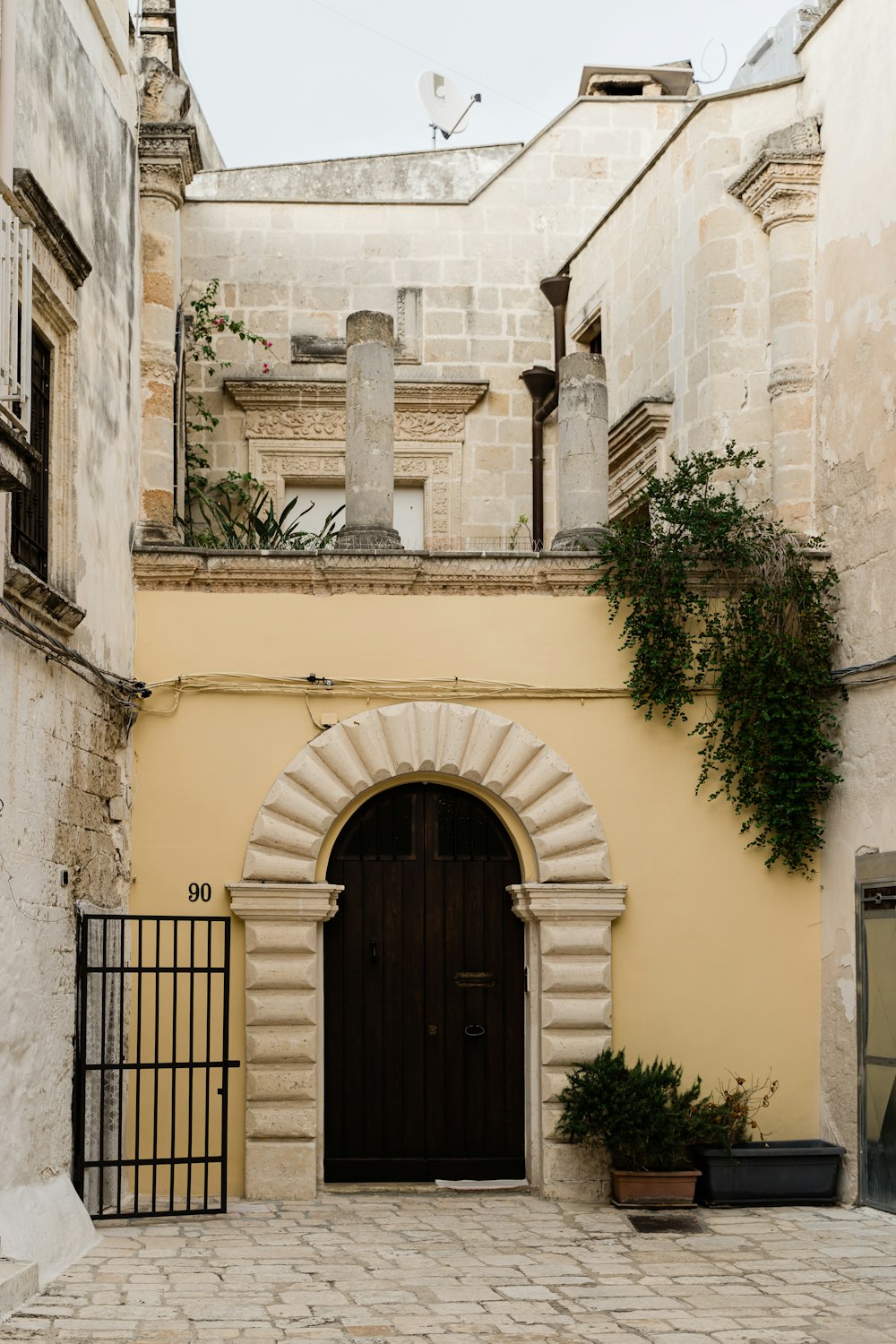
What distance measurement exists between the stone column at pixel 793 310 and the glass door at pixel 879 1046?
2.31 m

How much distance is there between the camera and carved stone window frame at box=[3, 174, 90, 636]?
24.7 feet

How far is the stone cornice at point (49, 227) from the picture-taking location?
7.09 m

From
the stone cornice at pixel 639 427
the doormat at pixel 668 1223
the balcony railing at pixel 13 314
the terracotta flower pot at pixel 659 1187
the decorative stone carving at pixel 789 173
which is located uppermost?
the decorative stone carving at pixel 789 173

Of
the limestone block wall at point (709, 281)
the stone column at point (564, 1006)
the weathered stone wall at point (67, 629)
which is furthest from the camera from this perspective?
the limestone block wall at point (709, 281)

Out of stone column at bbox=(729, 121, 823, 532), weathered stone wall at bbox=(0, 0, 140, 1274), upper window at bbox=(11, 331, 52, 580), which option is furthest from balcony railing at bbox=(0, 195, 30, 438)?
stone column at bbox=(729, 121, 823, 532)

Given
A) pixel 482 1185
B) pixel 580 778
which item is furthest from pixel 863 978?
pixel 482 1185

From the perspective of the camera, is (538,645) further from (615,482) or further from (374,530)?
(615,482)

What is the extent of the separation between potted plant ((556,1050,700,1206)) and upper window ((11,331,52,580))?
4.02 m

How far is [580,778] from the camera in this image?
9758 millimetres

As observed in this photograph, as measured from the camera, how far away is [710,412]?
1041 centimetres

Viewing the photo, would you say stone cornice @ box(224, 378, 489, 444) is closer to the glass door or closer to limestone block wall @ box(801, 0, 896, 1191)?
limestone block wall @ box(801, 0, 896, 1191)

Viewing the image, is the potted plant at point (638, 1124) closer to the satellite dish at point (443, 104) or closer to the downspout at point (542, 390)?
the downspout at point (542, 390)

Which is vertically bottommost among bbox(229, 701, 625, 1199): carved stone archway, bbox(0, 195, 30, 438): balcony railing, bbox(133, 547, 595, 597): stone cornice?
bbox(229, 701, 625, 1199): carved stone archway

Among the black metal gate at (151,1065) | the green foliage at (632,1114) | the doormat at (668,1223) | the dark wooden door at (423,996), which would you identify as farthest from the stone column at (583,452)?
the doormat at (668,1223)
